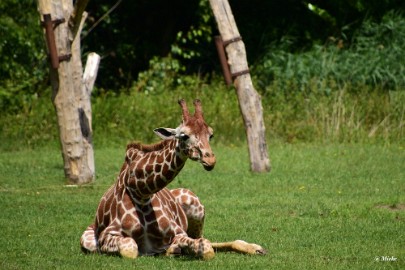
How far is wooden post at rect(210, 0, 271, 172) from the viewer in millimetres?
15398

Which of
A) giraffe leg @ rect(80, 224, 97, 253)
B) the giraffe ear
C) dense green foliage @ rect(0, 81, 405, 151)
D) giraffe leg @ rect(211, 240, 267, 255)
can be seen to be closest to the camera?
the giraffe ear

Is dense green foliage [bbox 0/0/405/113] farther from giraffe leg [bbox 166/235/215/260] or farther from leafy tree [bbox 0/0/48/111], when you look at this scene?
giraffe leg [bbox 166/235/215/260]

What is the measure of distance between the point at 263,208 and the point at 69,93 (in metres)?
3.75

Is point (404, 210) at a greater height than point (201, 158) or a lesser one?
lesser

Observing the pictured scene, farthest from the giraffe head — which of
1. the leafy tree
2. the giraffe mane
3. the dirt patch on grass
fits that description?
the leafy tree

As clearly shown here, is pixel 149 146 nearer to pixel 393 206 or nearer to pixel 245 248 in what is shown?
pixel 245 248

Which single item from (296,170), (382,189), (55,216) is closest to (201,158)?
(55,216)

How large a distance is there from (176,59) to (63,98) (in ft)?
36.3

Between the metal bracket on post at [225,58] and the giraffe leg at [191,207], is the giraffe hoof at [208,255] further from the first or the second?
the metal bracket on post at [225,58]

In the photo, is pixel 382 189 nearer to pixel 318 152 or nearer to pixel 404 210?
pixel 404 210

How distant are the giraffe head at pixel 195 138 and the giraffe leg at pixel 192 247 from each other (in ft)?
2.36

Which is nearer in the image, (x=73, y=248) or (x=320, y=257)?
(x=320, y=257)

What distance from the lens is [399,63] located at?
22.1 metres

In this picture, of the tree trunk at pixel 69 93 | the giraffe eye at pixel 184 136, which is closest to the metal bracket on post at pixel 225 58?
the tree trunk at pixel 69 93
